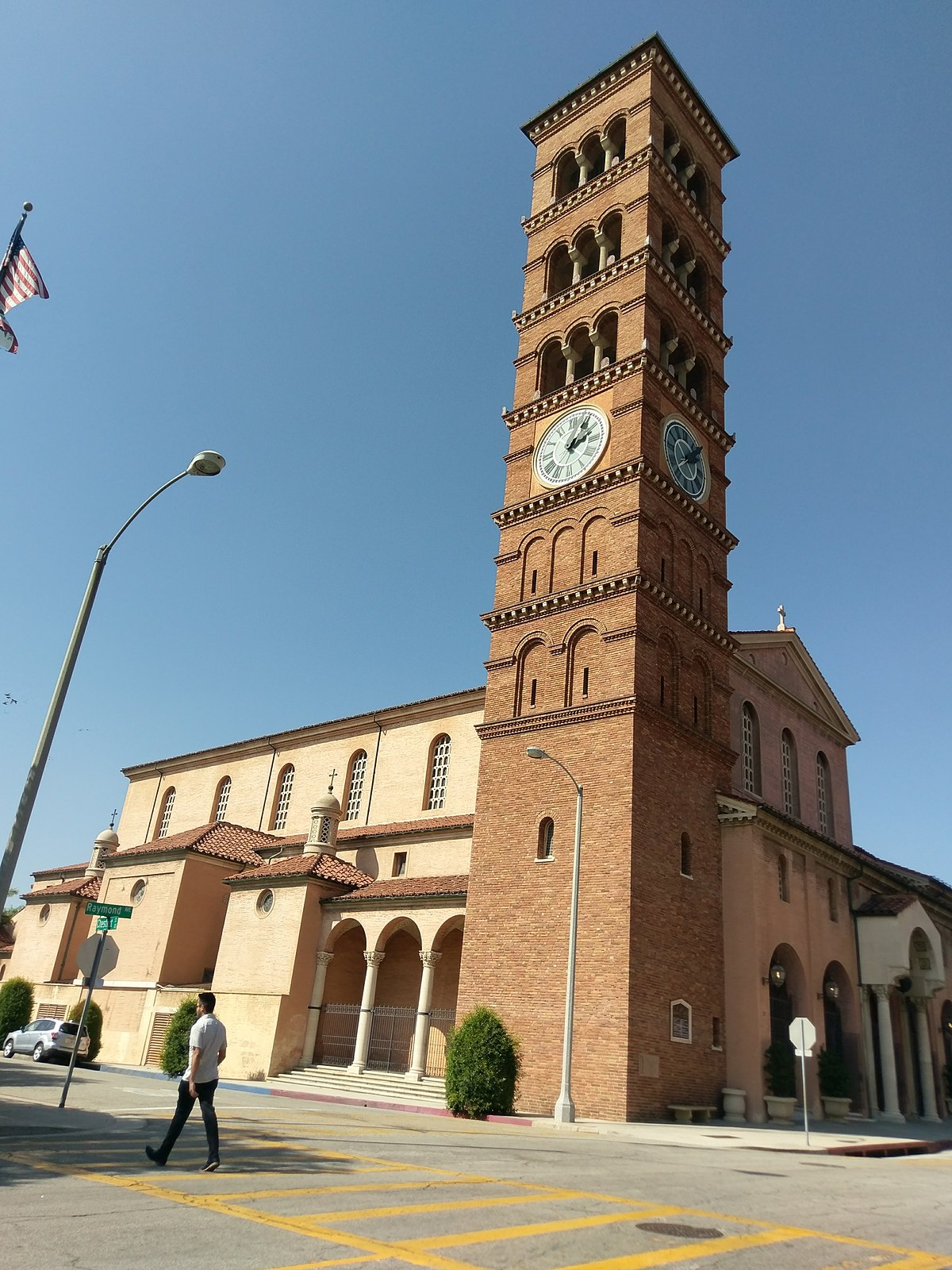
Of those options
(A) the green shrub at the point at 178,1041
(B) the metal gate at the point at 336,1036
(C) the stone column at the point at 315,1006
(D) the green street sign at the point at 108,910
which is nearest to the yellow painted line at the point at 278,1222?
(D) the green street sign at the point at 108,910

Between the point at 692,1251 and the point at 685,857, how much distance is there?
58.1ft

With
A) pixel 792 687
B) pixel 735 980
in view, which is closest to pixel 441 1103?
pixel 735 980

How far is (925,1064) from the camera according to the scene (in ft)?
96.6

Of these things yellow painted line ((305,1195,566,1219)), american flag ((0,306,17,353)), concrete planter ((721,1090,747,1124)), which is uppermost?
american flag ((0,306,17,353))

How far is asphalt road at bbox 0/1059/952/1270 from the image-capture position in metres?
5.80

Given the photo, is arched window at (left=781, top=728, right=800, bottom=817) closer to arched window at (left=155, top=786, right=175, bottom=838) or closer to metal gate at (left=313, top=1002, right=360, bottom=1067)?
metal gate at (left=313, top=1002, right=360, bottom=1067)

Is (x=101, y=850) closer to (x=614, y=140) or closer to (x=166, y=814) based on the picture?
(x=166, y=814)

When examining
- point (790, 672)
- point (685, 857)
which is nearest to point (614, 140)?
point (790, 672)

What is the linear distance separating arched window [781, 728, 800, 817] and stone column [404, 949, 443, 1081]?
1312 centimetres

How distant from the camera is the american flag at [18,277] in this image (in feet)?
46.9

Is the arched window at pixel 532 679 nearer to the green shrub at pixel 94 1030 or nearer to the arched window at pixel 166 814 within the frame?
the green shrub at pixel 94 1030

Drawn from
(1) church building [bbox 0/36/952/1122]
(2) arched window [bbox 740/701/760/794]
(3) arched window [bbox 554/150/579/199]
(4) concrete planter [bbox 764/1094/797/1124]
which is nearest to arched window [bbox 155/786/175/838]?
(1) church building [bbox 0/36/952/1122]

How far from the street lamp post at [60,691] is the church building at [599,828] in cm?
1059

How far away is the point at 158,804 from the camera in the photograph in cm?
4547
